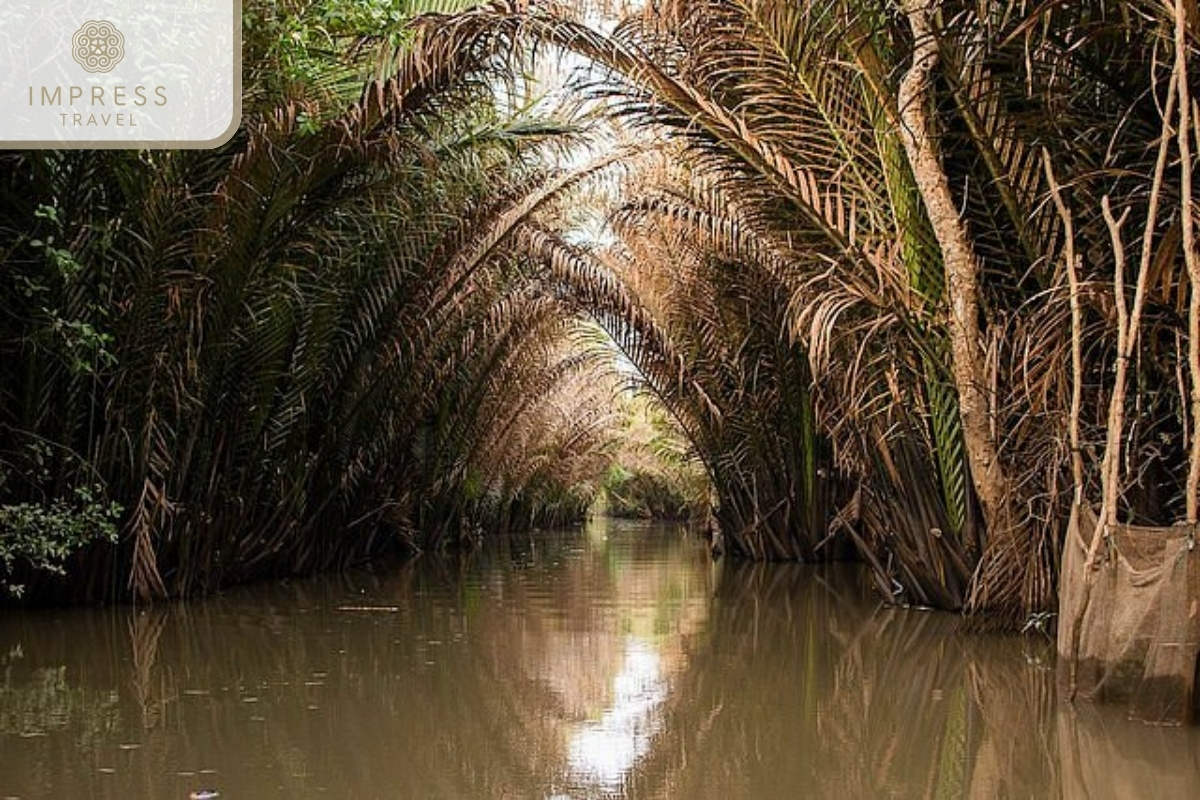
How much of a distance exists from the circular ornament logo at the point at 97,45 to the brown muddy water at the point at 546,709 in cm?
307

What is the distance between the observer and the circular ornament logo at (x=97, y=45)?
6559mm

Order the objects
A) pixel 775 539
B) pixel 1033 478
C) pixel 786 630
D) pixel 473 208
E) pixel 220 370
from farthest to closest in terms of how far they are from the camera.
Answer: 1. pixel 775 539
2. pixel 473 208
3. pixel 220 370
4. pixel 786 630
5. pixel 1033 478

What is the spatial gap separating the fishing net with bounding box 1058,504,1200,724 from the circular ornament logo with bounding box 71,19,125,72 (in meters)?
5.28

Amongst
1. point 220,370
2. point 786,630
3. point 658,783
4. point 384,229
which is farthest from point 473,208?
point 658,783

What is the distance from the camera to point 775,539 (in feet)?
43.7

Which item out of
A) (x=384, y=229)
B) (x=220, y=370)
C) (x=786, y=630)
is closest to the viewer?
(x=786, y=630)

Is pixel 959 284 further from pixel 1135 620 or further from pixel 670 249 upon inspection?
pixel 670 249

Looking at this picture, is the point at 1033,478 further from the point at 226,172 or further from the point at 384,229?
the point at 384,229

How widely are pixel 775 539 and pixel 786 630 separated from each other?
19.0 feet
